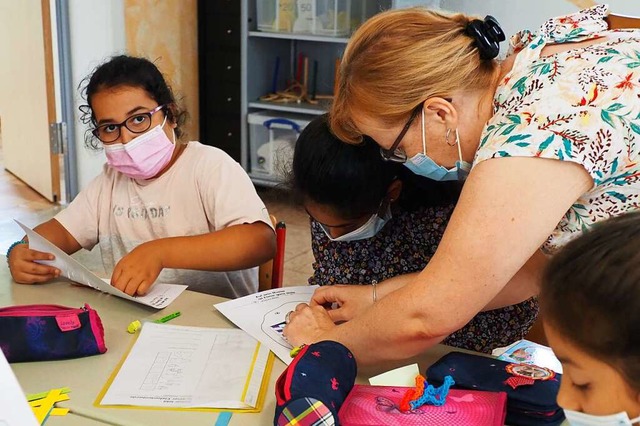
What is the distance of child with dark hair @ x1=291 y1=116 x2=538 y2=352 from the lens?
4.81ft

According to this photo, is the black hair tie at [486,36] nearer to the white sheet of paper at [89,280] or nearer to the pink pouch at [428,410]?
the pink pouch at [428,410]

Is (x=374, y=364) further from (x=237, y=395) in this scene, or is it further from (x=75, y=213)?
(x=75, y=213)

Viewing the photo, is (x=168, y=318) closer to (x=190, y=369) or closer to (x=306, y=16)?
(x=190, y=369)

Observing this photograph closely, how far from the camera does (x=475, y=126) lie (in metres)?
1.17

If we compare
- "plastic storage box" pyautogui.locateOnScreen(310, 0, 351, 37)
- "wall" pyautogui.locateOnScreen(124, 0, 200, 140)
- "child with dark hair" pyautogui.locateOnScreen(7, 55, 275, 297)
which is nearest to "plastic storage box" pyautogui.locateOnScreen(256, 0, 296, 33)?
"plastic storage box" pyautogui.locateOnScreen(310, 0, 351, 37)

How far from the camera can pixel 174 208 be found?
180 centimetres

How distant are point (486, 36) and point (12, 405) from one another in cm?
82

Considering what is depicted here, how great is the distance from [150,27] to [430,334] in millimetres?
3100

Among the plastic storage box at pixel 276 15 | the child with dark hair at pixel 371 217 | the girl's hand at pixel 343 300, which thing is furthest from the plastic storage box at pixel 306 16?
the girl's hand at pixel 343 300

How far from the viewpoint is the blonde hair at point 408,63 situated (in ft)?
3.66

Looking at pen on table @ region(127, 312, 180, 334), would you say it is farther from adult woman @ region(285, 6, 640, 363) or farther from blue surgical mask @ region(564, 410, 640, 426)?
blue surgical mask @ region(564, 410, 640, 426)

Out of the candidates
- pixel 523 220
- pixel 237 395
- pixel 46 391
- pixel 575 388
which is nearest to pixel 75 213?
pixel 46 391

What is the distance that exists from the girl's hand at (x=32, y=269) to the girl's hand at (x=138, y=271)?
0.47 ft

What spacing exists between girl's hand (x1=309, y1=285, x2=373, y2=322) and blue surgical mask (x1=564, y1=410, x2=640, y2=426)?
1.96 feet
